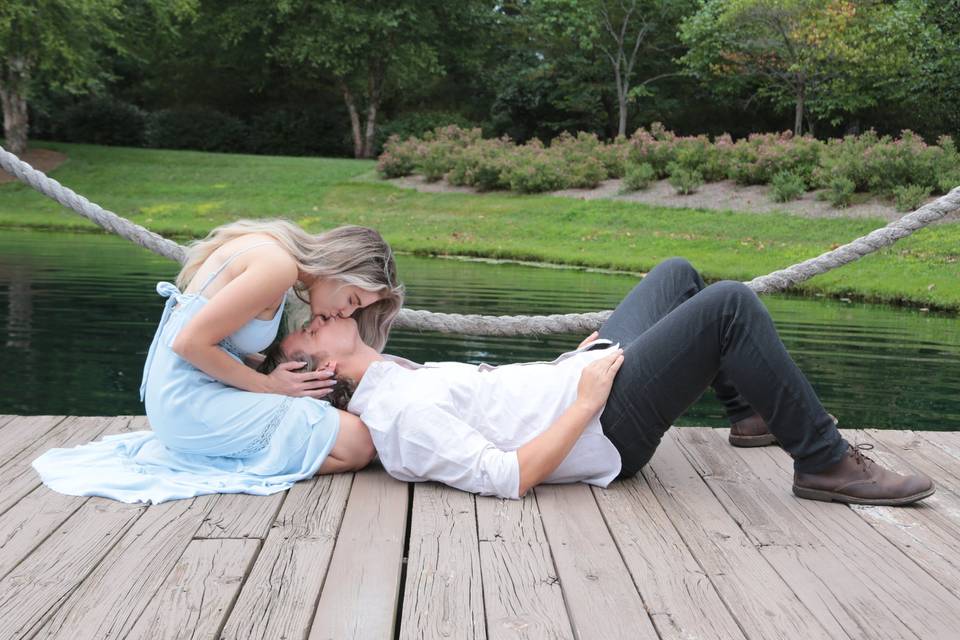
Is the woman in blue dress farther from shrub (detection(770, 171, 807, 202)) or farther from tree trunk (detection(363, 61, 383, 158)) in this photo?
tree trunk (detection(363, 61, 383, 158))

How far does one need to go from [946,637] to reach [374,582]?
3.65 ft

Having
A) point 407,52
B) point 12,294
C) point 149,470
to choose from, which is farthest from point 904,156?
point 407,52

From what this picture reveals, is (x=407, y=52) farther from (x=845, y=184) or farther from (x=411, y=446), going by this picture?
(x=411, y=446)

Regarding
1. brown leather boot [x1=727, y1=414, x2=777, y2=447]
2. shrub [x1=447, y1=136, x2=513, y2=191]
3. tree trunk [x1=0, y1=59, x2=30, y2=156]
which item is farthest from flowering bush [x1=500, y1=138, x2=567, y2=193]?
brown leather boot [x1=727, y1=414, x2=777, y2=447]

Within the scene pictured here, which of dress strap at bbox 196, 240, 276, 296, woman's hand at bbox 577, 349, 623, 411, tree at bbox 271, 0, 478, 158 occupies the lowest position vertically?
woman's hand at bbox 577, 349, 623, 411

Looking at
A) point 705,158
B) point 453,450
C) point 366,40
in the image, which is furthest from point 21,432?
point 366,40

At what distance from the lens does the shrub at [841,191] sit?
13.1m

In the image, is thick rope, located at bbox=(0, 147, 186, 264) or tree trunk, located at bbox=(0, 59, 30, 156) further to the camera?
tree trunk, located at bbox=(0, 59, 30, 156)

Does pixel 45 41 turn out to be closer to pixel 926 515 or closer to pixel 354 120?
pixel 354 120

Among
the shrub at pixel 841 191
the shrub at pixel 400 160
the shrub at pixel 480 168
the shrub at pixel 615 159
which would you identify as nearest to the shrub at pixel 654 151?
the shrub at pixel 615 159

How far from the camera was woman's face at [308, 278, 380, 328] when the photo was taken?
2.74 metres

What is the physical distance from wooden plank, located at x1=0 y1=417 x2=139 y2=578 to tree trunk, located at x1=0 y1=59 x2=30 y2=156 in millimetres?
19051

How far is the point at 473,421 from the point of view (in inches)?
110

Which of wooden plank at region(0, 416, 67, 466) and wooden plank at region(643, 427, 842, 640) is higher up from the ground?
wooden plank at region(643, 427, 842, 640)
